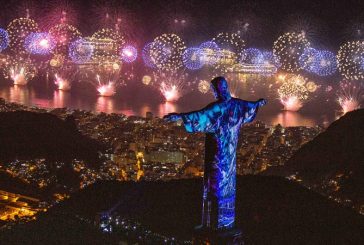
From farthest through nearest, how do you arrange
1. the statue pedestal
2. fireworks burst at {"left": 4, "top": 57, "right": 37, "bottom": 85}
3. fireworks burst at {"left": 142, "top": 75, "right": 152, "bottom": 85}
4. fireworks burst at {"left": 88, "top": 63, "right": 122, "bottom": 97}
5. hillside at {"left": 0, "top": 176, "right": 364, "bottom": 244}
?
fireworks burst at {"left": 142, "top": 75, "right": 152, "bottom": 85}, fireworks burst at {"left": 4, "top": 57, "right": 37, "bottom": 85}, fireworks burst at {"left": 88, "top": 63, "right": 122, "bottom": 97}, hillside at {"left": 0, "top": 176, "right": 364, "bottom": 244}, the statue pedestal

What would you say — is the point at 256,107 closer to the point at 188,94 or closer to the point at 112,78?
the point at 188,94

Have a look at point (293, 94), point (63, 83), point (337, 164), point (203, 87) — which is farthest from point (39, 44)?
point (337, 164)

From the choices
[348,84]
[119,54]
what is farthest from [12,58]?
[348,84]

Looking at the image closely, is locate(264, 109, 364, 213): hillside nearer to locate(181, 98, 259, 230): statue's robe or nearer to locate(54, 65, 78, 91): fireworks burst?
locate(181, 98, 259, 230): statue's robe

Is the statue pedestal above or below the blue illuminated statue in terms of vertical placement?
below

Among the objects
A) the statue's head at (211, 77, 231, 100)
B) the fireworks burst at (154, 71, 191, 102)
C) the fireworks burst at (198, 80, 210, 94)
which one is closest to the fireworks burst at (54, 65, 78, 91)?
the fireworks burst at (154, 71, 191, 102)

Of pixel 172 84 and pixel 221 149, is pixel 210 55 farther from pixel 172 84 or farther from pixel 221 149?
pixel 221 149
